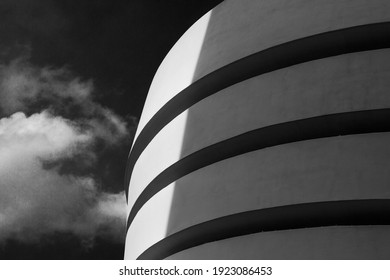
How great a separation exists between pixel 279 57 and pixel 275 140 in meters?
1.95

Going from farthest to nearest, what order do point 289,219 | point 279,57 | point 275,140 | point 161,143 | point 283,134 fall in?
point 161,143
point 279,57
point 275,140
point 283,134
point 289,219

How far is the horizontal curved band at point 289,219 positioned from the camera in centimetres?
978

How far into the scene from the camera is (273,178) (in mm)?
10586

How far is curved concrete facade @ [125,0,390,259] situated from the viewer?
991cm

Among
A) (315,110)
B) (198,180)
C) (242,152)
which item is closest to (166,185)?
(198,180)

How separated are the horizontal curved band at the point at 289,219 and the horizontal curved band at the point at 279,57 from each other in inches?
128

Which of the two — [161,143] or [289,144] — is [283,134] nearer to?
[289,144]

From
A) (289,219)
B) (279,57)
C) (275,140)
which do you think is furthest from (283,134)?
(279,57)

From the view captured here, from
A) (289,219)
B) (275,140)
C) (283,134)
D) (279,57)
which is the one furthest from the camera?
(279,57)

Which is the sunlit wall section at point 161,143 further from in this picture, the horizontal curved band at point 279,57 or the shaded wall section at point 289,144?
the shaded wall section at point 289,144

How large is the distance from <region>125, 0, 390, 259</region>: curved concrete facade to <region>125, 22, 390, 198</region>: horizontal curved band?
0.08ft

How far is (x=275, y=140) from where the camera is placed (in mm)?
11195

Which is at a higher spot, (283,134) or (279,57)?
(279,57)

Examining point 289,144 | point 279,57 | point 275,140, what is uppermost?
point 279,57
